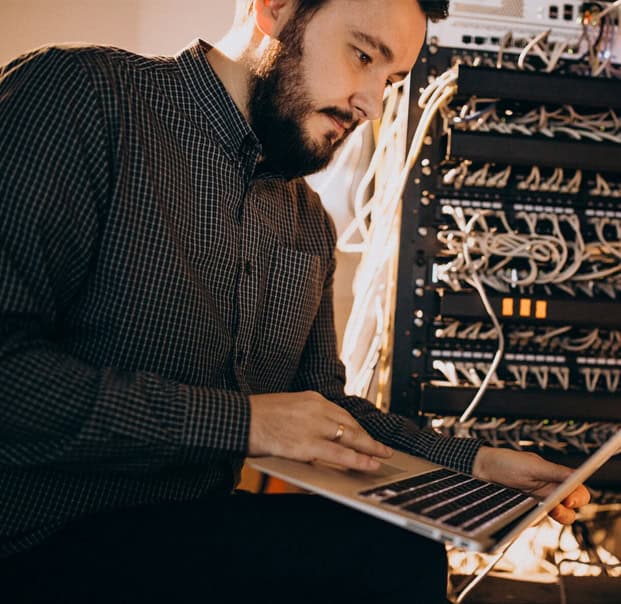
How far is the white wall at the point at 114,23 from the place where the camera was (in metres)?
1.51

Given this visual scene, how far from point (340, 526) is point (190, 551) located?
20 centimetres

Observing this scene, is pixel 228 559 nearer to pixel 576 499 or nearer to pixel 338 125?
pixel 576 499

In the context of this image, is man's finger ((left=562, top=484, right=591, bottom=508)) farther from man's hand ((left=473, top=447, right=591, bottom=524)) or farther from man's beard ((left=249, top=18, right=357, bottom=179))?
man's beard ((left=249, top=18, right=357, bottom=179))

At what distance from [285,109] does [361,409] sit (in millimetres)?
514

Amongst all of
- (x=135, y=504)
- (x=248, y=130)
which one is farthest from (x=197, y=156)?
(x=135, y=504)

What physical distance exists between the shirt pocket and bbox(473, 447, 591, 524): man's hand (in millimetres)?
345

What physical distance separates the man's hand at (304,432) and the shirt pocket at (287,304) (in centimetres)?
26

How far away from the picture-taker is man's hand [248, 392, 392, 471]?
64 cm

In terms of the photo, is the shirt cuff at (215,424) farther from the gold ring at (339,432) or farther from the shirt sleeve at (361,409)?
the shirt sleeve at (361,409)

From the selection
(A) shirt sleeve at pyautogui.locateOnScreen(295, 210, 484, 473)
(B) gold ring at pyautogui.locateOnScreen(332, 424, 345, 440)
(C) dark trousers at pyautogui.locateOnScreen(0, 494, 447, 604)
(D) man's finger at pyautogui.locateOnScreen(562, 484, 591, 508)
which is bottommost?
(C) dark trousers at pyautogui.locateOnScreen(0, 494, 447, 604)

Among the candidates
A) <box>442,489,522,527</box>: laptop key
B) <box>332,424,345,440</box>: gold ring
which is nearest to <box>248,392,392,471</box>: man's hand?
<box>332,424,345,440</box>: gold ring

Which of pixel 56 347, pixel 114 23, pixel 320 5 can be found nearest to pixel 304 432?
pixel 56 347

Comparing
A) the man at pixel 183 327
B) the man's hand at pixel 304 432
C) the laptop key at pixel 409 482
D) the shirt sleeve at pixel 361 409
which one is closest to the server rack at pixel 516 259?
the shirt sleeve at pixel 361 409

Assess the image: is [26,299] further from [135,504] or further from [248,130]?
[248,130]
